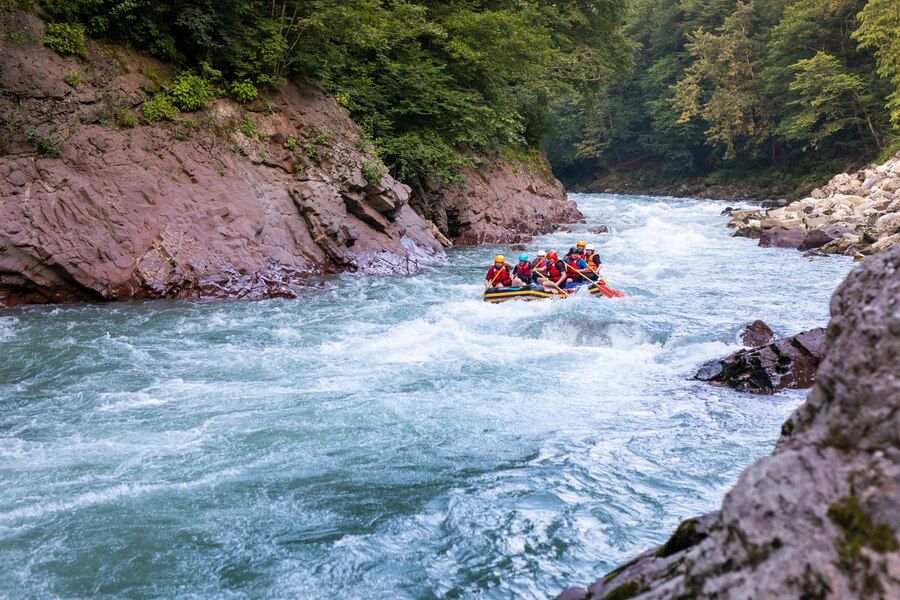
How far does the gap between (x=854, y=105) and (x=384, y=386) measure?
101 ft

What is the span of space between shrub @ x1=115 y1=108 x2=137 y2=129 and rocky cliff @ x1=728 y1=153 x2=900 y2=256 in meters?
14.9

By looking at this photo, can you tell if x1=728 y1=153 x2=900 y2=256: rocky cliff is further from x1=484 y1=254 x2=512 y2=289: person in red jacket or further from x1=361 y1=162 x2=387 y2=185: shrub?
x1=361 y1=162 x2=387 y2=185: shrub

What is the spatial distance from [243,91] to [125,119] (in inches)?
104

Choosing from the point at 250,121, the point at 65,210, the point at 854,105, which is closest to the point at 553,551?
the point at 65,210

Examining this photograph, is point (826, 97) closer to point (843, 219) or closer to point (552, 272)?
point (843, 219)

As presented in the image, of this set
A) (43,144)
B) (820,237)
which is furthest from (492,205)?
(43,144)

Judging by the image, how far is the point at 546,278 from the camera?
12508 millimetres

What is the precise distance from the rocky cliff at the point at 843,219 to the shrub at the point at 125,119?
1494 cm

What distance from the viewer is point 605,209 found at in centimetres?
3198

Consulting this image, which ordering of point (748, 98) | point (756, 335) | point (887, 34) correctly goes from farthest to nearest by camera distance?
point (748, 98), point (887, 34), point (756, 335)

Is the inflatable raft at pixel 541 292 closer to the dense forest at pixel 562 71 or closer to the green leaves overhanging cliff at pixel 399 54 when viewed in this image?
the green leaves overhanging cliff at pixel 399 54

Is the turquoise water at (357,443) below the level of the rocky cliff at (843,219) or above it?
below

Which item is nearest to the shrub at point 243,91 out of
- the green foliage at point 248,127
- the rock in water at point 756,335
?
the green foliage at point 248,127

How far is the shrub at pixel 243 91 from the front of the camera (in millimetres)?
13688
